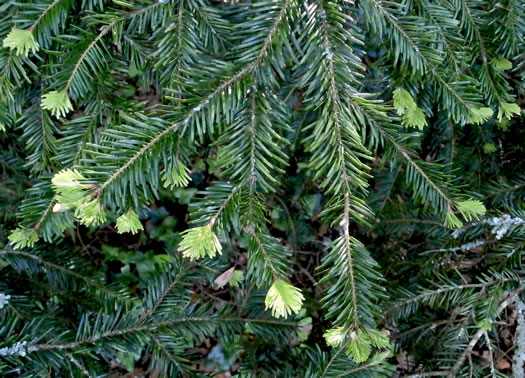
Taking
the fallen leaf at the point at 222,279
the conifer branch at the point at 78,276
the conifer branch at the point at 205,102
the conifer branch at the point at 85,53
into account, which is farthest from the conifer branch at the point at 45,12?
the fallen leaf at the point at 222,279

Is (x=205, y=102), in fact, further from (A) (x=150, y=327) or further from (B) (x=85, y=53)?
(A) (x=150, y=327)

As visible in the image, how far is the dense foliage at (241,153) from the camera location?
91 centimetres

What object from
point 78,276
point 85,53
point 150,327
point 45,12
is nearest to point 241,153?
point 85,53

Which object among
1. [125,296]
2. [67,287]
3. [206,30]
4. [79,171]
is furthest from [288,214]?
[79,171]

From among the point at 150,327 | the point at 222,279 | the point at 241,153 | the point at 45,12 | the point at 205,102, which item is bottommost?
the point at 222,279

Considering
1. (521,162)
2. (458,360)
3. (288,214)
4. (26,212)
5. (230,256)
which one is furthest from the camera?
(230,256)

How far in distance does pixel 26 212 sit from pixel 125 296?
0.57 metres

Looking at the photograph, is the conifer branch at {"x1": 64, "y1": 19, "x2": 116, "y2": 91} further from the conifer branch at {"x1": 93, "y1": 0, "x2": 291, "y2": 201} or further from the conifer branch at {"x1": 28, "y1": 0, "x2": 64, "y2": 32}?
the conifer branch at {"x1": 93, "y1": 0, "x2": 291, "y2": 201}

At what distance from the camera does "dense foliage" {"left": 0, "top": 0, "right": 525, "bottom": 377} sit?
0.91 meters

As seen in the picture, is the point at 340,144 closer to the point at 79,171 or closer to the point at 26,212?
the point at 79,171

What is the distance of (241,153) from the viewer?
0.94m

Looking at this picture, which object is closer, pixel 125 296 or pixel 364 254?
pixel 364 254

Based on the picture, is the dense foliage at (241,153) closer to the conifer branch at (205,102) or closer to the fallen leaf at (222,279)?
the conifer branch at (205,102)

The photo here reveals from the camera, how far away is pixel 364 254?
3.08ft
